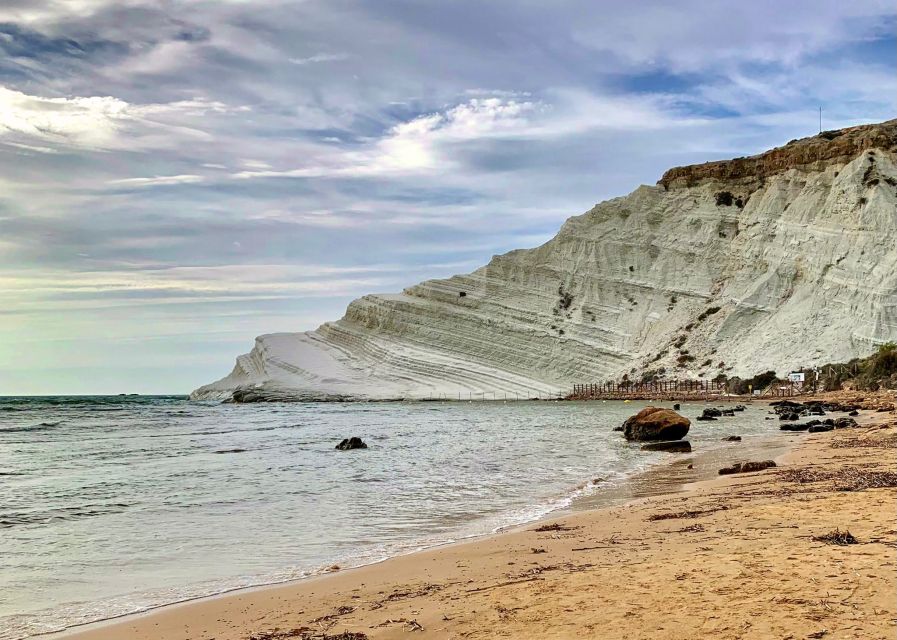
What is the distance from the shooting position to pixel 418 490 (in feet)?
45.0

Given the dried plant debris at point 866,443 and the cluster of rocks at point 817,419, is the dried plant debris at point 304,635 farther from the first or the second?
the cluster of rocks at point 817,419

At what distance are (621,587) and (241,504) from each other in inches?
321

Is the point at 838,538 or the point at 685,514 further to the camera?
the point at 685,514

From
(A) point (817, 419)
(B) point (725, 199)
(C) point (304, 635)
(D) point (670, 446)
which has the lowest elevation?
(A) point (817, 419)

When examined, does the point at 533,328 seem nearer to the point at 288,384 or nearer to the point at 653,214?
the point at 653,214

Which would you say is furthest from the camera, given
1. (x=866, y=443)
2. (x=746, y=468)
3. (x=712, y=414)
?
(x=712, y=414)

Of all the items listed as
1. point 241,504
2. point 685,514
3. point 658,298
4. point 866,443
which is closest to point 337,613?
point 685,514

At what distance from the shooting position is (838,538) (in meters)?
6.49

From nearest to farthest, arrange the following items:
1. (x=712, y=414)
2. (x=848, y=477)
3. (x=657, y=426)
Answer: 1. (x=848, y=477)
2. (x=657, y=426)
3. (x=712, y=414)

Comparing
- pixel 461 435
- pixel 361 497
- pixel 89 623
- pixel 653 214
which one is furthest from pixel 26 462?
pixel 653 214

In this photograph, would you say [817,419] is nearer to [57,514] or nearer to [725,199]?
[57,514]

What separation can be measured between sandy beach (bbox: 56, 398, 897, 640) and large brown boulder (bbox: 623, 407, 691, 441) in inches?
500

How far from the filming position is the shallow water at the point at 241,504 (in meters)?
7.50

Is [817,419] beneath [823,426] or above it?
beneath
